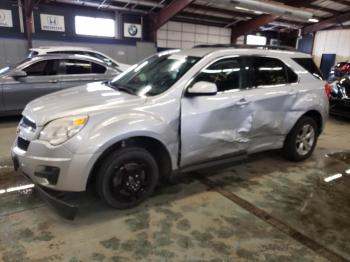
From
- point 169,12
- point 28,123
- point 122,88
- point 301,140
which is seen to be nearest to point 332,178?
point 301,140

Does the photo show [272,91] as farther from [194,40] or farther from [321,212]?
[194,40]

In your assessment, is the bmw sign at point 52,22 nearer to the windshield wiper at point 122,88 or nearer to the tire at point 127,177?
the windshield wiper at point 122,88

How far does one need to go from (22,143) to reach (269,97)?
259 cm

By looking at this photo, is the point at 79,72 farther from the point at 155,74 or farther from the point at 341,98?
the point at 341,98

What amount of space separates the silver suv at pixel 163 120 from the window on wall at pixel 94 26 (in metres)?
9.23

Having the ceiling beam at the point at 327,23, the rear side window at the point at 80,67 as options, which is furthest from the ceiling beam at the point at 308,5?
the rear side window at the point at 80,67

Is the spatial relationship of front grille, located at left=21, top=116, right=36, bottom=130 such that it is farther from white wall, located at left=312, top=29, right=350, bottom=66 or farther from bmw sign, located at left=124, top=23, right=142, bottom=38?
white wall, located at left=312, top=29, right=350, bottom=66

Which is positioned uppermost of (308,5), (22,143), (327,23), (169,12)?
(308,5)

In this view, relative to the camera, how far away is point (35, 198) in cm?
291

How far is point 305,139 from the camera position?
13.5 ft

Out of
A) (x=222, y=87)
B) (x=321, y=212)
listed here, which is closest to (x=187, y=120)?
(x=222, y=87)

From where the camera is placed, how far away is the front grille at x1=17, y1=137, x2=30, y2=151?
250cm

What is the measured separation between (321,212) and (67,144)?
7.87 ft

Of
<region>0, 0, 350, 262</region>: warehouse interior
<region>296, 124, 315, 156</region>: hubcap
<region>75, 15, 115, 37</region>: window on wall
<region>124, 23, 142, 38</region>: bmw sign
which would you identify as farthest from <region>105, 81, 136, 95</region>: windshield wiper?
<region>124, 23, 142, 38</region>: bmw sign
